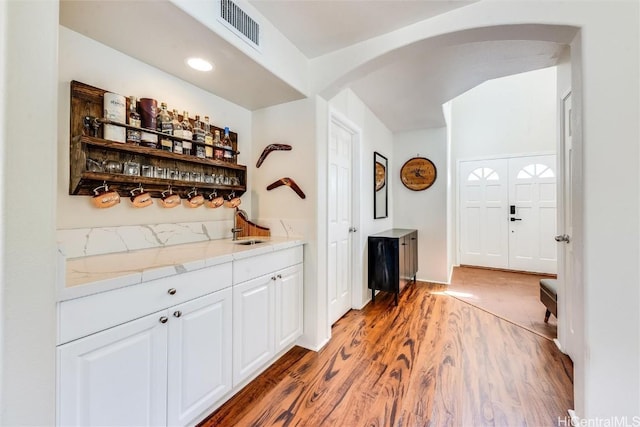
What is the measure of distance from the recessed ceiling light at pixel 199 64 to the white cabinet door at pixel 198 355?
1.36m

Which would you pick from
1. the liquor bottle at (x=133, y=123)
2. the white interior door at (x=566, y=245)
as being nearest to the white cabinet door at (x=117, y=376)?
the liquor bottle at (x=133, y=123)

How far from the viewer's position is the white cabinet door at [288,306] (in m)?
1.90

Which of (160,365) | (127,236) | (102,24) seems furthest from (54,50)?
(160,365)

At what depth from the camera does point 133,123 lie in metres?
1.52

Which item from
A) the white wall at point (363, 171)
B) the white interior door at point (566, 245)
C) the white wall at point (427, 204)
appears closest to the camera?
the white interior door at point (566, 245)

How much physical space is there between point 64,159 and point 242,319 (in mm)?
1233

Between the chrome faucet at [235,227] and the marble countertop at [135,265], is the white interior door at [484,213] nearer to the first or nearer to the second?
the chrome faucet at [235,227]

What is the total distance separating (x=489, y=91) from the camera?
194 inches

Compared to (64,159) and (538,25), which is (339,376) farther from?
(538,25)

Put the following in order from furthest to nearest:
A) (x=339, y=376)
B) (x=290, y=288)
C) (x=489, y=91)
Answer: (x=489, y=91)
(x=290, y=288)
(x=339, y=376)

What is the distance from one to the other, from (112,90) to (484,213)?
18.2 ft

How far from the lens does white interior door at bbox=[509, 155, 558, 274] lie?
14.9ft

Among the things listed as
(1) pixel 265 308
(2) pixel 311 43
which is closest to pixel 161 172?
(1) pixel 265 308

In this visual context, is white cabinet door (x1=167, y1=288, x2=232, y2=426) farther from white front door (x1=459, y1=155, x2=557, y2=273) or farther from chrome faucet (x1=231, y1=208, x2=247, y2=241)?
white front door (x1=459, y1=155, x2=557, y2=273)
